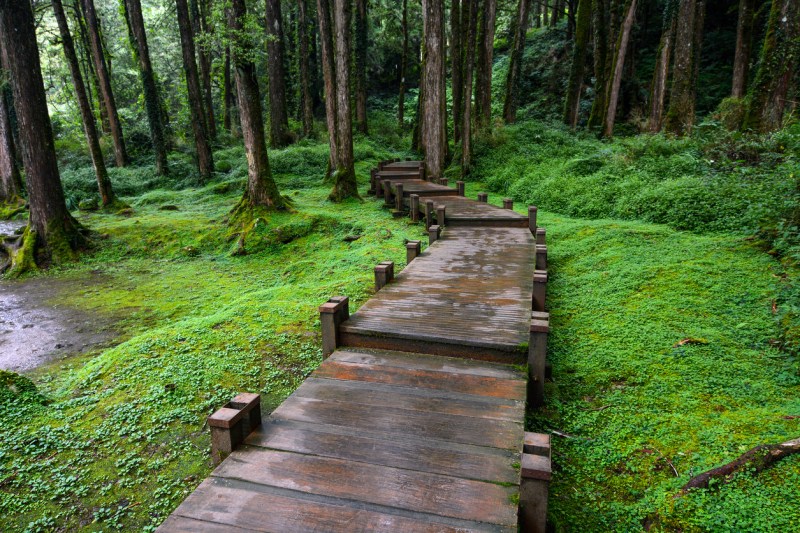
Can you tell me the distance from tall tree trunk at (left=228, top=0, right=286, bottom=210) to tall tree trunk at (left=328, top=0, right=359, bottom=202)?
9.53ft

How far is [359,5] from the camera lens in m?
25.4

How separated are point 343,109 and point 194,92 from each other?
342 inches

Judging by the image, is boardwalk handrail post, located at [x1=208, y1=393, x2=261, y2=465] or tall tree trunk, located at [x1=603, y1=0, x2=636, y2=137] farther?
tall tree trunk, located at [x1=603, y1=0, x2=636, y2=137]

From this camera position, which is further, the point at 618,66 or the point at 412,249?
the point at 618,66

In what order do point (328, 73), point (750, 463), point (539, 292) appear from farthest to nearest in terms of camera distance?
point (328, 73) < point (539, 292) < point (750, 463)

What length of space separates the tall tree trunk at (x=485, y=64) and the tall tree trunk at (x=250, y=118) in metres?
10.3

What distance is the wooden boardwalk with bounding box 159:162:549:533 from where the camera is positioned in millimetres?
2486

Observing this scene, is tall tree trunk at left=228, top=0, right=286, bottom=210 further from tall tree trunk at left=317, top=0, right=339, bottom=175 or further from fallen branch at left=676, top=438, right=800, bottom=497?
fallen branch at left=676, top=438, right=800, bottom=497

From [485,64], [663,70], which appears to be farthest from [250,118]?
[663,70]

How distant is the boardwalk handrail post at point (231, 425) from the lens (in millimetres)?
2998

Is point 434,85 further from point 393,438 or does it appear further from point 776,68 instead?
point 393,438

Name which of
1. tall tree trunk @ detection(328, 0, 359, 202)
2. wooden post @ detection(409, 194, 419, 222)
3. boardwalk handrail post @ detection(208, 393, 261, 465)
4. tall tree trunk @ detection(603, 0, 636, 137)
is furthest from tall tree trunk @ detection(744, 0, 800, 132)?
boardwalk handrail post @ detection(208, 393, 261, 465)

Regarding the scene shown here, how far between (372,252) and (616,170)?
7497 millimetres

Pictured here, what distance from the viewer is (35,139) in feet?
35.7
